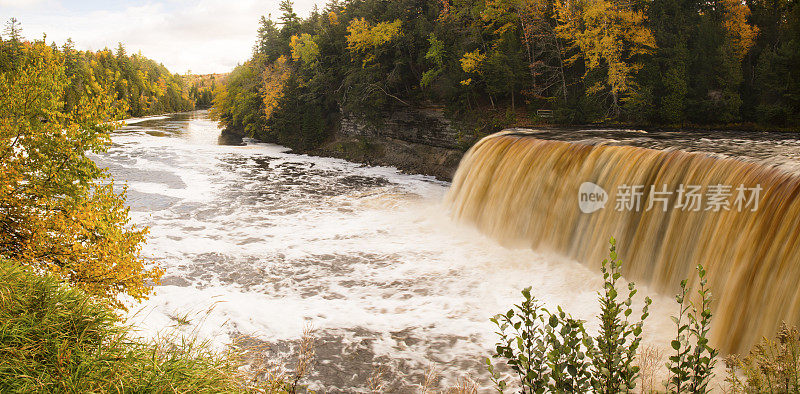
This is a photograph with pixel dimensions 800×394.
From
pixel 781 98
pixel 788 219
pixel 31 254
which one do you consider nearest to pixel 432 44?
pixel 781 98

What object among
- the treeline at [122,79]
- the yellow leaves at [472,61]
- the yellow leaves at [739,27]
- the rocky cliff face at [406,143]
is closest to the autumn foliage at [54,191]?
the rocky cliff face at [406,143]

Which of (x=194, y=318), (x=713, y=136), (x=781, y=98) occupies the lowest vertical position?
(x=194, y=318)

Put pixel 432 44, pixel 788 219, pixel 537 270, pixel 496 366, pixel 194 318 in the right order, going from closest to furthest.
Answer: pixel 496 366
pixel 788 219
pixel 194 318
pixel 537 270
pixel 432 44

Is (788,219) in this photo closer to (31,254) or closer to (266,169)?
(31,254)

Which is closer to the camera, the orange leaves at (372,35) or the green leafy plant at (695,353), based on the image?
the green leafy plant at (695,353)

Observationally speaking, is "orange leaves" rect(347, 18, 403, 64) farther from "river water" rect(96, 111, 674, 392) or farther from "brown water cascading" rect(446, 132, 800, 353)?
"brown water cascading" rect(446, 132, 800, 353)

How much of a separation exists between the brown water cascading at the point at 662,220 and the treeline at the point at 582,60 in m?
8.98

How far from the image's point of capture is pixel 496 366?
620 centimetres

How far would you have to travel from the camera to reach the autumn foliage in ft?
19.2

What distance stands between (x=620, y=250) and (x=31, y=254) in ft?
32.8

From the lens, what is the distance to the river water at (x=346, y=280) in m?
6.77

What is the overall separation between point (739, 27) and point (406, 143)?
20484mm

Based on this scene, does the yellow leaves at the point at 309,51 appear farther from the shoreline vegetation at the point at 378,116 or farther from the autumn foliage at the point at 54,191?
the autumn foliage at the point at 54,191

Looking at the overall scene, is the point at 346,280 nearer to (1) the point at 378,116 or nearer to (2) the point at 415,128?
(2) the point at 415,128
